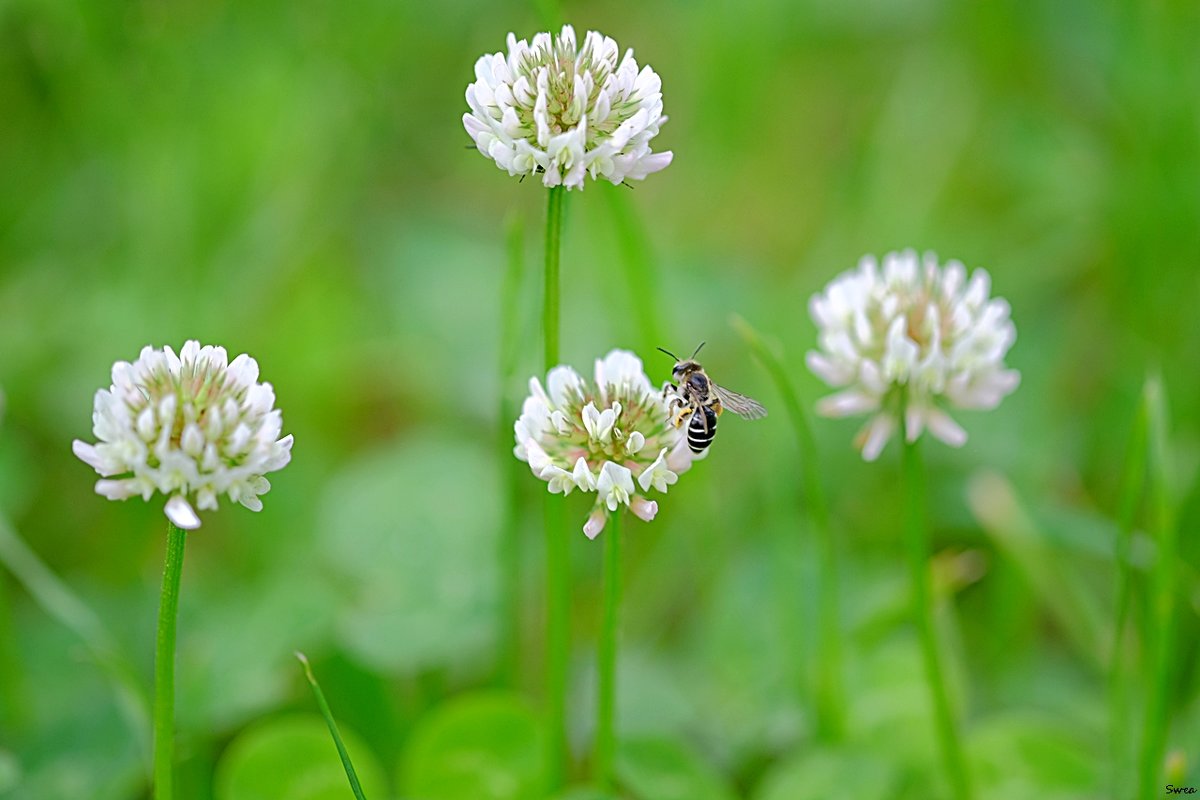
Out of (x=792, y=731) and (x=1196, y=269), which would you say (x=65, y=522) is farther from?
(x=1196, y=269)

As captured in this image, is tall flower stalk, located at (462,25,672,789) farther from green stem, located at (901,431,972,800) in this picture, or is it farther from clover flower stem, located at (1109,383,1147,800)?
clover flower stem, located at (1109,383,1147,800)

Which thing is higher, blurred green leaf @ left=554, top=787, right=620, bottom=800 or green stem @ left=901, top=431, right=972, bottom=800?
green stem @ left=901, top=431, right=972, bottom=800

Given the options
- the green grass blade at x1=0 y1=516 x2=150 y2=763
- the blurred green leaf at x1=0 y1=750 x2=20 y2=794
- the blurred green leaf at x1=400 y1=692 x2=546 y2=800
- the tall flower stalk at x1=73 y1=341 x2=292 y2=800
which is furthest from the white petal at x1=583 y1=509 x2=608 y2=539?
the blurred green leaf at x1=0 y1=750 x2=20 y2=794

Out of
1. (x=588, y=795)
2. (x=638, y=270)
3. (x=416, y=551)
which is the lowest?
(x=588, y=795)

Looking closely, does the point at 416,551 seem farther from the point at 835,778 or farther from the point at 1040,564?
the point at 1040,564

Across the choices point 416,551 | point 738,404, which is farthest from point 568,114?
point 416,551

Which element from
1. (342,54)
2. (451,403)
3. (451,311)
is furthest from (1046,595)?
(342,54)
